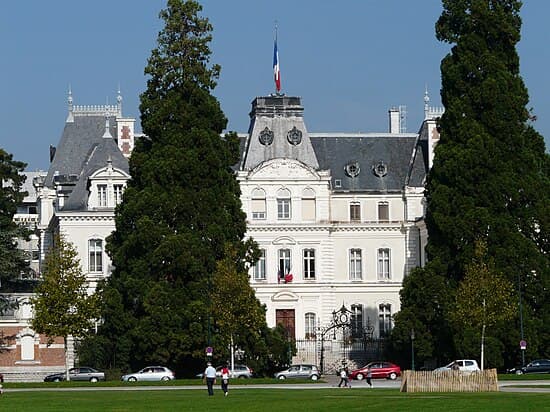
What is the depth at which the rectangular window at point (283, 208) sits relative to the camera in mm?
92625

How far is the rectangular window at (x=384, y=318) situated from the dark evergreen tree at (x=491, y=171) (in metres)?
19.8

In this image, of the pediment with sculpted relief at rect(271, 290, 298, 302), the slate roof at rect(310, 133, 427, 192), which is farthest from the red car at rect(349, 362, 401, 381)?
the slate roof at rect(310, 133, 427, 192)

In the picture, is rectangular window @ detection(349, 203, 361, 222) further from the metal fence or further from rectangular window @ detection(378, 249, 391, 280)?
the metal fence

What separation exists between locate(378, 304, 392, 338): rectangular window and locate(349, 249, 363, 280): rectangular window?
8.81 feet

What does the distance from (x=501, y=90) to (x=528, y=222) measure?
24.0ft

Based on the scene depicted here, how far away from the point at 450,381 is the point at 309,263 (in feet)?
134

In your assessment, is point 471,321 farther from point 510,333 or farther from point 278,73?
point 278,73

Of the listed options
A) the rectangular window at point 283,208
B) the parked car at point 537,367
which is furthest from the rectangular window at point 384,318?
the parked car at point 537,367

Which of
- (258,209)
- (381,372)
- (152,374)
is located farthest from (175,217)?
(258,209)

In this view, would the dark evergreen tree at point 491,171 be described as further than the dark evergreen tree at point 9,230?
No

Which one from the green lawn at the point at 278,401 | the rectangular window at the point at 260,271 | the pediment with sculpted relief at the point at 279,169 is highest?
the pediment with sculpted relief at the point at 279,169

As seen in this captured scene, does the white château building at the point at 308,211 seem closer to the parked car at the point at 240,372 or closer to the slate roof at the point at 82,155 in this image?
the slate roof at the point at 82,155

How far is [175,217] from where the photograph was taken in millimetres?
72000

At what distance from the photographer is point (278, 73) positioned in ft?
314
